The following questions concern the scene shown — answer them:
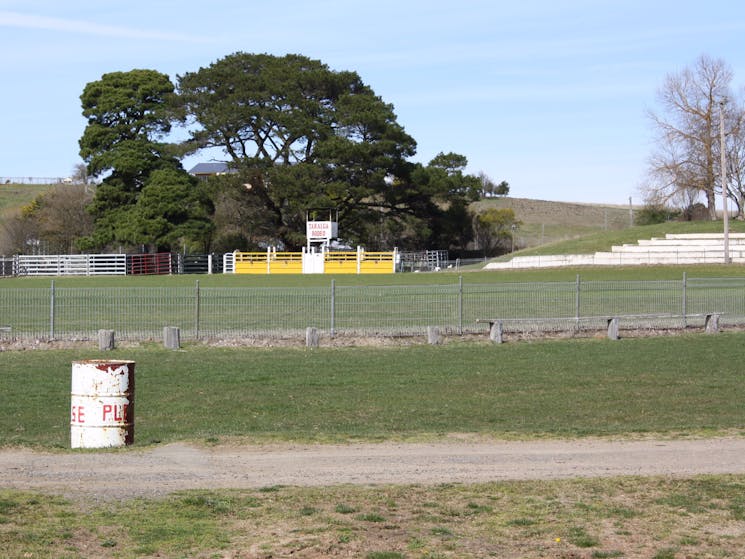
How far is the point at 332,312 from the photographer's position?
27.7 metres

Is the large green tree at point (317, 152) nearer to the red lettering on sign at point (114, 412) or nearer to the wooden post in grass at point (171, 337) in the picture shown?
the wooden post in grass at point (171, 337)

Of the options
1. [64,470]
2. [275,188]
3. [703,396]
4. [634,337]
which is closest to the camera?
[64,470]

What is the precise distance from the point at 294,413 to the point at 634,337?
1576 centimetres

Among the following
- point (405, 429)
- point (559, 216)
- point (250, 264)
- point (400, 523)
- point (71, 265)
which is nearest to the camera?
point (400, 523)

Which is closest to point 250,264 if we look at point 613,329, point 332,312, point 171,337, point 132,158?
point 132,158

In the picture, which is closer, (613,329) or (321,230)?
(613,329)

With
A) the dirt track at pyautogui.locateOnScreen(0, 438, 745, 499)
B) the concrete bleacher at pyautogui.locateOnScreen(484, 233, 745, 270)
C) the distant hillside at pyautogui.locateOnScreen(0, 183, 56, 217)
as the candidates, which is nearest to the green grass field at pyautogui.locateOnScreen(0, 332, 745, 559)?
the dirt track at pyautogui.locateOnScreen(0, 438, 745, 499)

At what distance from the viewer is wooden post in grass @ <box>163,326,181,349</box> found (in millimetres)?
25703

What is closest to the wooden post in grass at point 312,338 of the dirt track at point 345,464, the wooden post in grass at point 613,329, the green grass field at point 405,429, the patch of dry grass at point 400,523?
the green grass field at point 405,429

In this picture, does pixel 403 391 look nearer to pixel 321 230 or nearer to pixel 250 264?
pixel 321 230

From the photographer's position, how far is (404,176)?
281 ft

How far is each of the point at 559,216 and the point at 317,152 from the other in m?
83.1

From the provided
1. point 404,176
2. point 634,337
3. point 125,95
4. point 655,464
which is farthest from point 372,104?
point 655,464

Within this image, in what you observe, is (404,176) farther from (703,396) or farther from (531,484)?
(531,484)
